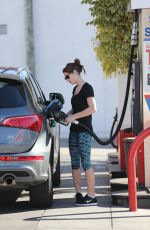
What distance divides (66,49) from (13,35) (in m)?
1.48

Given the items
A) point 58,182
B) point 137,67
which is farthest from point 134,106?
point 58,182

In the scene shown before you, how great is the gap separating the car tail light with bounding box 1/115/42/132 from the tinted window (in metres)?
0.19

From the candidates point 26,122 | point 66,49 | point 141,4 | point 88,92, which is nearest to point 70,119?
point 88,92

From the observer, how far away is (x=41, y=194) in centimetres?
790

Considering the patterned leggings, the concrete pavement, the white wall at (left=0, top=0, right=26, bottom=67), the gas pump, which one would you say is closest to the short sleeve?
the patterned leggings

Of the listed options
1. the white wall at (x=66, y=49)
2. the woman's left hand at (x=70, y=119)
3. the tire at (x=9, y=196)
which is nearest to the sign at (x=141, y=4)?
the woman's left hand at (x=70, y=119)

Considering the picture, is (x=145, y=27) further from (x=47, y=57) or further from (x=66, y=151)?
(x=47, y=57)

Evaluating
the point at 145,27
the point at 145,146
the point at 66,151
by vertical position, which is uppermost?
the point at 145,27

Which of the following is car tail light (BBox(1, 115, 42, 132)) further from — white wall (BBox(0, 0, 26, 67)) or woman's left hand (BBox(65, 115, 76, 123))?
white wall (BBox(0, 0, 26, 67))

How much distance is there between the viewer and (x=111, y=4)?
9.84 meters

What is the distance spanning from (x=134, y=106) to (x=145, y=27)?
0.98 meters

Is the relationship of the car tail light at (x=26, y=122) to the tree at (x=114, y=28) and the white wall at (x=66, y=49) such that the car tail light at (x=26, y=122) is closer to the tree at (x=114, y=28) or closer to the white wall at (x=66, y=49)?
the tree at (x=114, y=28)

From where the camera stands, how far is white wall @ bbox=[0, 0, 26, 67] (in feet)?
59.1

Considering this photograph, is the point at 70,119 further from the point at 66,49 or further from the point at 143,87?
the point at 66,49
